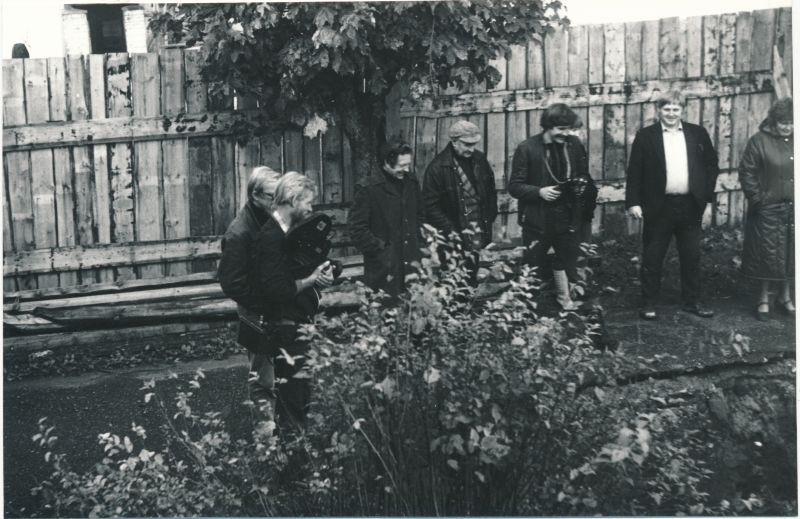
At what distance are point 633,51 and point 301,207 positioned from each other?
15.7ft

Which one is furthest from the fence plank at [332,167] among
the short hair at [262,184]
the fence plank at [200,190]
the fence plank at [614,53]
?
the short hair at [262,184]

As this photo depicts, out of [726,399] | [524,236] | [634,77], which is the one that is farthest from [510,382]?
[634,77]

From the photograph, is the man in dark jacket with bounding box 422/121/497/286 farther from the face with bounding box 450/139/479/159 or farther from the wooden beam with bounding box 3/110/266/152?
the wooden beam with bounding box 3/110/266/152

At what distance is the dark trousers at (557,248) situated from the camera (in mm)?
6957

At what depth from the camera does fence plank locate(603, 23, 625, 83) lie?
8414mm

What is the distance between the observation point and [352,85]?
7.39m

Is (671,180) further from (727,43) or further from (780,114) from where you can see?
(727,43)

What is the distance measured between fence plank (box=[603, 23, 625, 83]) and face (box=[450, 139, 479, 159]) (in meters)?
2.50

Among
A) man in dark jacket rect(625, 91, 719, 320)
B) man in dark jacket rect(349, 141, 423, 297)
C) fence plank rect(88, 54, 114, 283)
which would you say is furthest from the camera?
fence plank rect(88, 54, 114, 283)

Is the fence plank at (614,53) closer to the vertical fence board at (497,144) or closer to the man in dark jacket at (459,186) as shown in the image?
the vertical fence board at (497,144)

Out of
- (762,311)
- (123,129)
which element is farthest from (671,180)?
(123,129)

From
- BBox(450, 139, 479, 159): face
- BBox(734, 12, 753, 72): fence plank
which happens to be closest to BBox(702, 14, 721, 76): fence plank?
BBox(734, 12, 753, 72): fence plank

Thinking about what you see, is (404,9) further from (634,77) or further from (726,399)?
(726,399)

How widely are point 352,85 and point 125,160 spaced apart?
1929 mm
